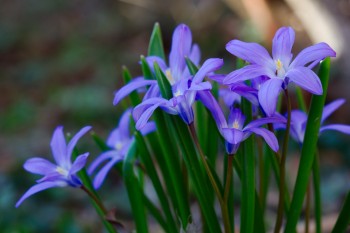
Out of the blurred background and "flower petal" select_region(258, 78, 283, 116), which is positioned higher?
the blurred background

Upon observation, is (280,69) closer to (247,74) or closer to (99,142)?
(247,74)

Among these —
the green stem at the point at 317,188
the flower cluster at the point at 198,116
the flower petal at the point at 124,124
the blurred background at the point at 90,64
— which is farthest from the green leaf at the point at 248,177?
the blurred background at the point at 90,64

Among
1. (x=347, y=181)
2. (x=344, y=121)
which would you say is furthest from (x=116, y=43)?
(x=347, y=181)

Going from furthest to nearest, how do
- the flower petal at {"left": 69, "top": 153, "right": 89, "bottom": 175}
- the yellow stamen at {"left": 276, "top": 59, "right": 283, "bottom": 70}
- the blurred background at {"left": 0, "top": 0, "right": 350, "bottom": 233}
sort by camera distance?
1. the blurred background at {"left": 0, "top": 0, "right": 350, "bottom": 233}
2. the flower petal at {"left": 69, "top": 153, "right": 89, "bottom": 175}
3. the yellow stamen at {"left": 276, "top": 59, "right": 283, "bottom": 70}

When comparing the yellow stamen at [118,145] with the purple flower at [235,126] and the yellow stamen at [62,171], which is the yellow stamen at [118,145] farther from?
the purple flower at [235,126]

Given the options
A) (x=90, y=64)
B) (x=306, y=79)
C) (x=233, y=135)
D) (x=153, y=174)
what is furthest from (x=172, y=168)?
(x=90, y=64)

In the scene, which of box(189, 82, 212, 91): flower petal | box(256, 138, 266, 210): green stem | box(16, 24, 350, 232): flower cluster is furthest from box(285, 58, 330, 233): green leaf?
box(189, 82, 212, 91): flower petal

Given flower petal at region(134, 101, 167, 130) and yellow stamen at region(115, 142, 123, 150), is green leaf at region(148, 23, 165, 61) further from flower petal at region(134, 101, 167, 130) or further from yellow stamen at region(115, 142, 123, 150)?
flower petal at region(134, 101, 167, 130)
